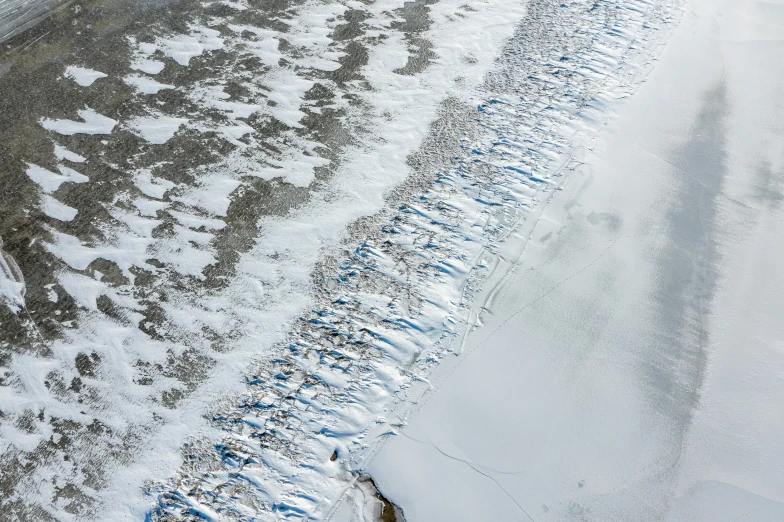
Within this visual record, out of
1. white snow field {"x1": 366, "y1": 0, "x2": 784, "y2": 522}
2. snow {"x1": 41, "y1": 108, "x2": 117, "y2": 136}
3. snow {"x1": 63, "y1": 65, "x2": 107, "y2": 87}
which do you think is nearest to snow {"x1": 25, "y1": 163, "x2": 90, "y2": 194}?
snow {"x1": 41, "y1": 108, "x2": 117, "y2": 136}

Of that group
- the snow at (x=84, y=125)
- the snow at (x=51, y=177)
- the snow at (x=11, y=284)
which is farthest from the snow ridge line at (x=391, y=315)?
the snow at (x=84, y=125)

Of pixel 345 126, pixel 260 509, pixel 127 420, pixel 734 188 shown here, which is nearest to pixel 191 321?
pixel 127 420

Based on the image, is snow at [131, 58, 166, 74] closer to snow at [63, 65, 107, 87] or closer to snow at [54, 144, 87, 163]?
snow at [63, 65, 107, 87]

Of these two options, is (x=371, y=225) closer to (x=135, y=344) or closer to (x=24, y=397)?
(x=135, y=344)

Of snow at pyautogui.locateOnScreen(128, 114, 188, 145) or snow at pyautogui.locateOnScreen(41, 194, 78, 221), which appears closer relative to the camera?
snow at pyautogui.locateOnScreen(41, 194, 78, 221)

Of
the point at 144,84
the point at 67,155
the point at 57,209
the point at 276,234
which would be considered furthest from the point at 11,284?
the point at 144,84

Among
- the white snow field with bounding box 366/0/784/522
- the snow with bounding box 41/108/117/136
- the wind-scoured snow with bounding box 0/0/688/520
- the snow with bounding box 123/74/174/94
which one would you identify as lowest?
the white snow field with bounding box 366/0/784/522

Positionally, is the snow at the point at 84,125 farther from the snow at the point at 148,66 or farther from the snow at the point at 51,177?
the snow at the point at 148,66

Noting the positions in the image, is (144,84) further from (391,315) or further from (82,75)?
(391,315)
